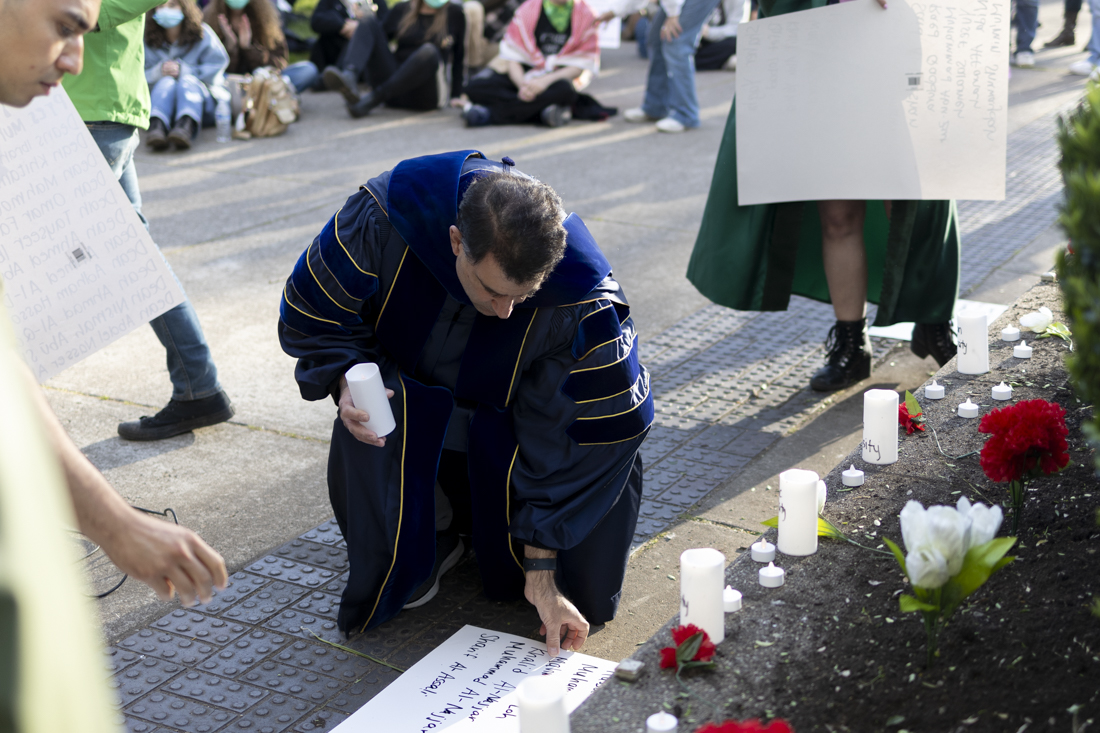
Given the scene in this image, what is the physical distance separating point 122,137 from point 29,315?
2.53ft

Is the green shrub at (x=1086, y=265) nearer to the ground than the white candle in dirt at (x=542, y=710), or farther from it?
farther from it

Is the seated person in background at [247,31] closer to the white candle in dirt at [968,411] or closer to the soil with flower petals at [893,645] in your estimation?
the white candle in dirt at [968,411]

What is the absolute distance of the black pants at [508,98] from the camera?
8484 mm

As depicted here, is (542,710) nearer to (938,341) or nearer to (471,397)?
(471,397)

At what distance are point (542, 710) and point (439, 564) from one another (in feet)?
3.80

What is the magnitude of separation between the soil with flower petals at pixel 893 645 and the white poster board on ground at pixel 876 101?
1377mm

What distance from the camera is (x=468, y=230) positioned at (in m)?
2.29

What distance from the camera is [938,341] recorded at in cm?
383

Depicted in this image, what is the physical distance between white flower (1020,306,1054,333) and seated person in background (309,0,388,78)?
7.82 metres

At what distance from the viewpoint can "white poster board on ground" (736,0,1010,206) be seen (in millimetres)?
3471

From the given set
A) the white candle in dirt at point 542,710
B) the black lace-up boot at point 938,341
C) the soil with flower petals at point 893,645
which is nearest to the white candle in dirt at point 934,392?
the soil with flower petals at point 893,645

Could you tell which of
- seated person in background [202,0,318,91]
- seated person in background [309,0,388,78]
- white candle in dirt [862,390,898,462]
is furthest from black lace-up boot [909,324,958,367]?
seated person in background [309,0,388,78]

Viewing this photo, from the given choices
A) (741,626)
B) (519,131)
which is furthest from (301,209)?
(741,626)

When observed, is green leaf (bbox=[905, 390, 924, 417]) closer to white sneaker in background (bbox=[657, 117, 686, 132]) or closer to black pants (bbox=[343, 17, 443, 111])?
white sneaker in background (bbox=[657, 117, 686, 132])
